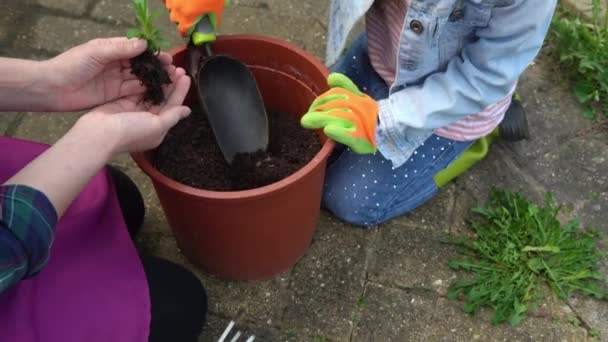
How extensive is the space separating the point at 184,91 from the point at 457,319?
0.79m

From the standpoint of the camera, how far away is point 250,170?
1.44 meters

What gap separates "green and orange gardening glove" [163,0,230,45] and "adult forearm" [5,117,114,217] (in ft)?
1.16

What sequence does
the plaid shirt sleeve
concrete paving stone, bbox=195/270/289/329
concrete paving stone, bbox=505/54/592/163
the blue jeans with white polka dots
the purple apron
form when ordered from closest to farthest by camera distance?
the plaid shirt sleeve
the purple apron
concrete paving stone, bbox=195/270/289/329
the blue jeans with white polka dots
concrete paving stone, bbox=505/54/592/163

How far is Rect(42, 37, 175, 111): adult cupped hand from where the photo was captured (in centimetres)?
121

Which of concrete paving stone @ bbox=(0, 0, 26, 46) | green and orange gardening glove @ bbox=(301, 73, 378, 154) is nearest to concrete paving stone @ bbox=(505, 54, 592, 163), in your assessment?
green and orange gardening glove @ bbox=(301, 73, 378, 154)

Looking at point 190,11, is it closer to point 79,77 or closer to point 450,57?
point 79,77

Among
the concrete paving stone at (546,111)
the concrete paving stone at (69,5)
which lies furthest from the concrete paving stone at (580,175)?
the concrete paving stone at (69,5)

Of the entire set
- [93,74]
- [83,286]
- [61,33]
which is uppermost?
[93,74]

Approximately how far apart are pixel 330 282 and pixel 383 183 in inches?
11.0

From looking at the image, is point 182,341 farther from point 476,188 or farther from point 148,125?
point 476,188

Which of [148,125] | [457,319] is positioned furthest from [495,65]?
[148,125]

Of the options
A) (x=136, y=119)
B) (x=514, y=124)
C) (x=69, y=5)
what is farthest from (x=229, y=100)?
(x=69, y=5)

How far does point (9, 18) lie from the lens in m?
2.13

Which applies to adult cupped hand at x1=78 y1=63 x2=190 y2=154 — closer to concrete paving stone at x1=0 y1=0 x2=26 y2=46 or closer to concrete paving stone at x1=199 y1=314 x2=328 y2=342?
concrete paving stone at x1=199 y1=314 x2=328 y2=342
